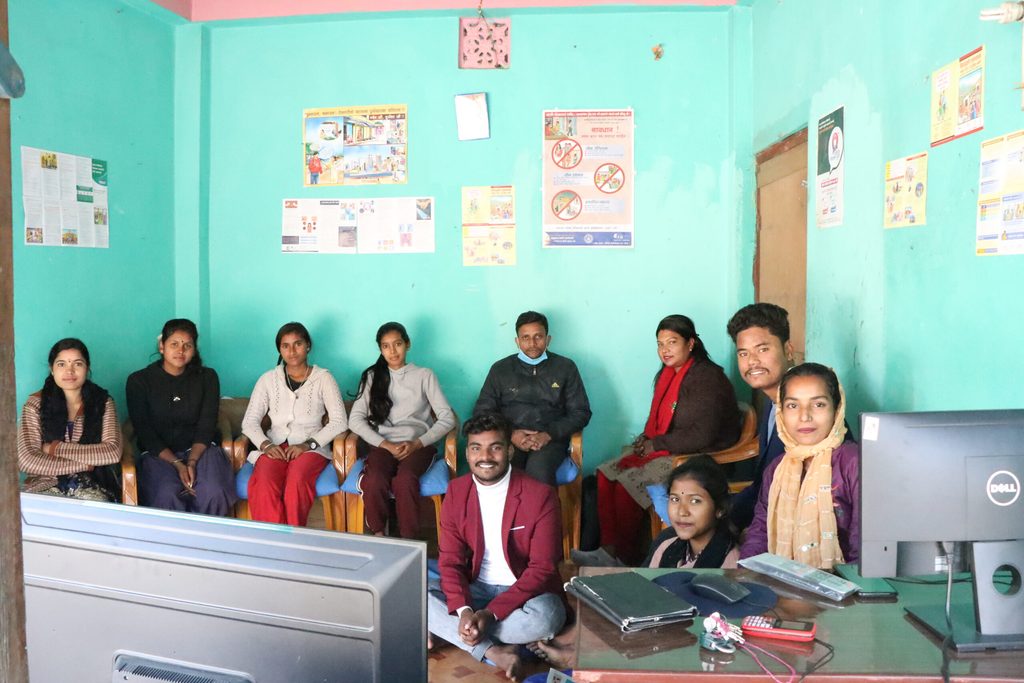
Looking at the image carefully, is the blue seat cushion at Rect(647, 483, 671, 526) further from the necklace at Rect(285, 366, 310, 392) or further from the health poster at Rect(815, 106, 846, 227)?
the necklace at Rect(285, 366, 310, 392)

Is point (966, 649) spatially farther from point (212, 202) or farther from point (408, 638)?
point (212, 202)

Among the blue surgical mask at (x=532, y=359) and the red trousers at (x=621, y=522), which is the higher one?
the blue surgical mask at (x=532, y=359)

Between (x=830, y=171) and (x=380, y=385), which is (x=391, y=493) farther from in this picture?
(x=830, y=171)

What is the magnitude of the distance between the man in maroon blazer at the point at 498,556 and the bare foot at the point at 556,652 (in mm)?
49

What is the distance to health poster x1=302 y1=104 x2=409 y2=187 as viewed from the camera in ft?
14.4

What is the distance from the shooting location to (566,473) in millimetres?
3799

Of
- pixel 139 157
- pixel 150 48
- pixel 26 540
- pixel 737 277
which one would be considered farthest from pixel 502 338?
pixel 26 540

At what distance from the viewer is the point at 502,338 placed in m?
4.44

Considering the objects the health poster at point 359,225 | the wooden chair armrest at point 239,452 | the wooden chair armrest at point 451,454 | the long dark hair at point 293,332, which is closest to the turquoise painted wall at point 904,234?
the wooden chair armrest at point 451,454

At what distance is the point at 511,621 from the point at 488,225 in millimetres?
2264

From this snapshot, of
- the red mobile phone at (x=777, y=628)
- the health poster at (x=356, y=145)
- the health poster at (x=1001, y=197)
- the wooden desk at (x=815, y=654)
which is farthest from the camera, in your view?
the health poster at (x=356, y=145)

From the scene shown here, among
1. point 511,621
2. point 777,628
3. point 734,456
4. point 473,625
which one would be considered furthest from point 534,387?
point 777,628

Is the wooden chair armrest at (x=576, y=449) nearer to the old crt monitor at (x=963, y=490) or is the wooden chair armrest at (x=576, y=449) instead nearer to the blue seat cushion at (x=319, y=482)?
the blue seat cushion at (x=319, y=482)

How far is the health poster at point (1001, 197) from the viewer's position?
1.87 metres
